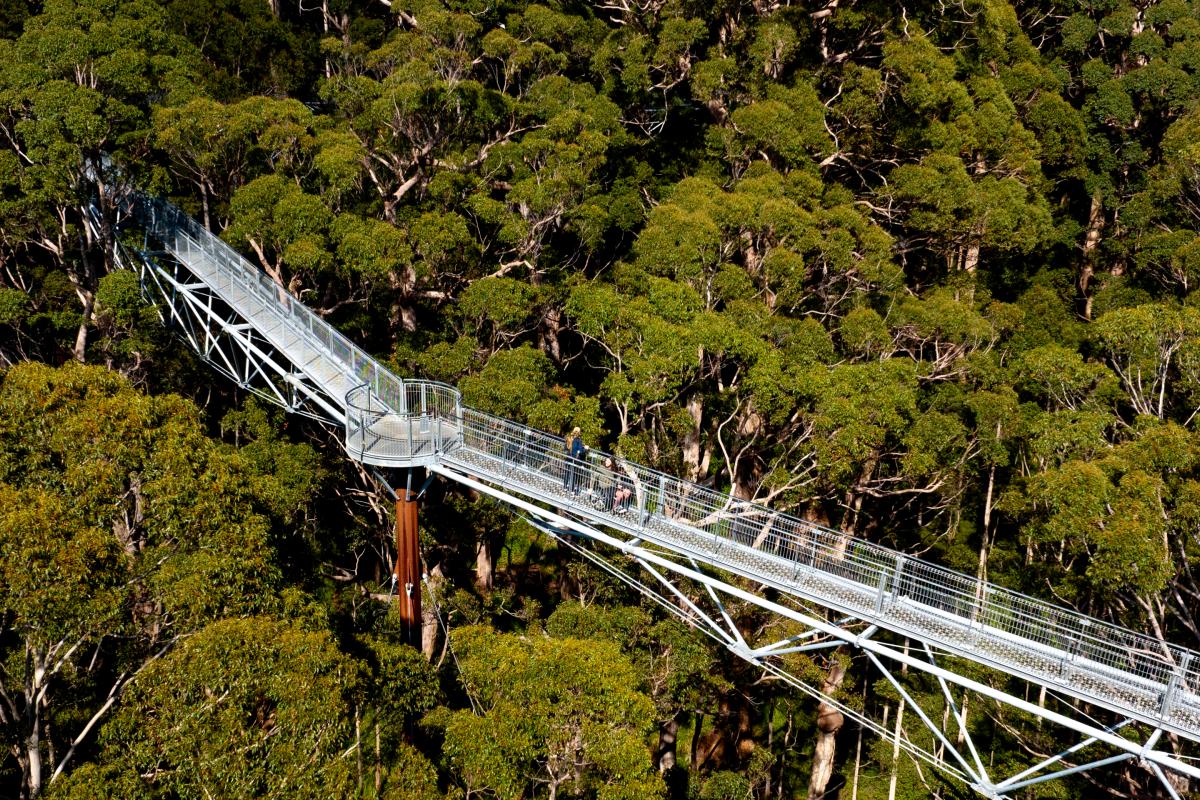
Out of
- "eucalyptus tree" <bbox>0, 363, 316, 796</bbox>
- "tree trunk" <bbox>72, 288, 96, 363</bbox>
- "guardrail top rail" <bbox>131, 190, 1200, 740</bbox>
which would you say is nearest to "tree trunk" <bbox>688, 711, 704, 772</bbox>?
"guardrail top rail" <bbox>131, 190, 1200, 740</bbox>

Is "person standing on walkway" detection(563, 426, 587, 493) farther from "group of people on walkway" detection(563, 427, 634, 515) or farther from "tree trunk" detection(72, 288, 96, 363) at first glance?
"tree trunk" detection(72, 288, 96, 363)

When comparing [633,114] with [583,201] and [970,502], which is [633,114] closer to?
[583,201]

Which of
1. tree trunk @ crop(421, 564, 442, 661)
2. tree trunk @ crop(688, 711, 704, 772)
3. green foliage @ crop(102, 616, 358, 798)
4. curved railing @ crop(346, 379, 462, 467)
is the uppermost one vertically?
curved railing @ crop(346, 379, 462, 467)

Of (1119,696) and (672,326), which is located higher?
(672,326)

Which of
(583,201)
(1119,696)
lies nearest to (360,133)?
(583,201)

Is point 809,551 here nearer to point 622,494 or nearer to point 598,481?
point 622,494

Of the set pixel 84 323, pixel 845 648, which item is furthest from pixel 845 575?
pixel 84 323
